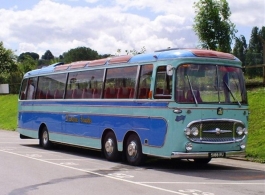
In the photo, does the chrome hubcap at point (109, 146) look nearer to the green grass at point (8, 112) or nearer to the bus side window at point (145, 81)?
the bus side window at point (145, 81)

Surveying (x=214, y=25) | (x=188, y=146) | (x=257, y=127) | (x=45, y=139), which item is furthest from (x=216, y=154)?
(x=214, y=25)

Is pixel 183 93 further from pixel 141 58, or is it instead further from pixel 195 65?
pixel 141 58

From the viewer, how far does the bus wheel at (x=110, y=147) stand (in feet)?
57.0

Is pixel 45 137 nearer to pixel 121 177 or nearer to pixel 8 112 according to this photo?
pixel 121 177

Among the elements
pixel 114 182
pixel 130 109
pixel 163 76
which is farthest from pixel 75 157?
pixel 114 182

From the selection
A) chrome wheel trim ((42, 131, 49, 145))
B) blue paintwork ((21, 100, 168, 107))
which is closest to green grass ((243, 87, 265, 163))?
blue paintwork ((21, 100, 168, 107))

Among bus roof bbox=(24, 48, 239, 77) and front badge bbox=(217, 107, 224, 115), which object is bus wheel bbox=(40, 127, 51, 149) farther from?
front badge bbox=(217, 107, 224, 115)

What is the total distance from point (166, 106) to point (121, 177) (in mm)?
2282

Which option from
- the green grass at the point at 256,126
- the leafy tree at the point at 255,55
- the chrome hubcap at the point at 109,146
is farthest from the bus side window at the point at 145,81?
the leafy tree at the point at 255,55

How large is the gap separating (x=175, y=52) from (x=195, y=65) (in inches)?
24.3

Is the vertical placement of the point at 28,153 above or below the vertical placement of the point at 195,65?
below

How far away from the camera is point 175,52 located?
15.2 meters

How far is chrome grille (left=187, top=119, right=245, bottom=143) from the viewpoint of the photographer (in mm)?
14773

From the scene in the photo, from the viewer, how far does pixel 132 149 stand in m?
16.4
